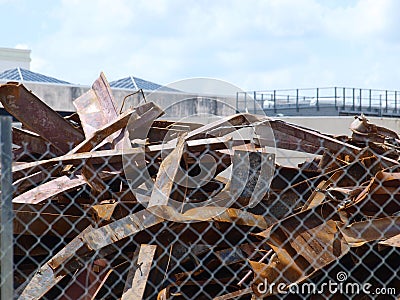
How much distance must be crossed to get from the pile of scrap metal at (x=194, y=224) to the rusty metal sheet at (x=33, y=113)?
0.05 ft

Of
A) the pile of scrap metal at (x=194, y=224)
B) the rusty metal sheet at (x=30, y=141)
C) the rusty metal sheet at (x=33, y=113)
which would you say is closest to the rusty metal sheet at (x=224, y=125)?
the pile of scrap metal at (x=194, y=224)

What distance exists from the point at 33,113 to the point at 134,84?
1580 cm

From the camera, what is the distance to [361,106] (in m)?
23.9

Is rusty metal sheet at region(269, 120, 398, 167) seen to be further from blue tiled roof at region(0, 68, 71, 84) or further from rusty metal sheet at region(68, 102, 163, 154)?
blue tiled roof at region(0, 68, 71, 84)

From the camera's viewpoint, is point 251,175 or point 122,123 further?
point 122,123

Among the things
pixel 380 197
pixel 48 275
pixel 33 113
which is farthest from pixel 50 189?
pixel 380 197

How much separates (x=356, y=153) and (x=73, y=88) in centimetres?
1437

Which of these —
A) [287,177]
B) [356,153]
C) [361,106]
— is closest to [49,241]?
[287,177]

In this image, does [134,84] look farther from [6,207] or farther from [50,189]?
[6,207]

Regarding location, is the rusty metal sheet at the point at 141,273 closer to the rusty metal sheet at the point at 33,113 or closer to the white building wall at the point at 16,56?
the rusty metal sheet at the point at 33,113

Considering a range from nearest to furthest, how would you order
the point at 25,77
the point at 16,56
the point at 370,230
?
the point at 370,230 → the point at 25,77 → the point at 16,56

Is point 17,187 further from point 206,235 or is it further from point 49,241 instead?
point 206,235

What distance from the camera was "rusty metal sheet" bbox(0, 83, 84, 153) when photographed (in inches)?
190

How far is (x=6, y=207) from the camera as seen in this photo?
3.04 meters
